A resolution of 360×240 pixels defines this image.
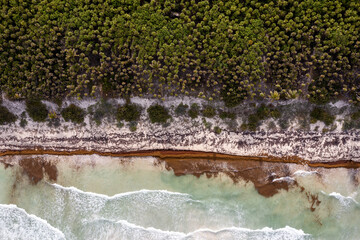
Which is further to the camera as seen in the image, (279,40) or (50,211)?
(50,211)

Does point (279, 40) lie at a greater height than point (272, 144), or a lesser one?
greater

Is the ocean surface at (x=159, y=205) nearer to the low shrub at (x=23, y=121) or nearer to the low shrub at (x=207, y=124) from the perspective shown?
the low shrub at (x=23, y=121)

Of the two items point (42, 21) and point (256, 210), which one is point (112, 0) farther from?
point (256, 210)

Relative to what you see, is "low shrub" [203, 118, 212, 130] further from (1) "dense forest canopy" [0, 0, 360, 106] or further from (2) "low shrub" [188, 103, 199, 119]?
(1) "dense forest canopy" [0, 0, 360, 106]

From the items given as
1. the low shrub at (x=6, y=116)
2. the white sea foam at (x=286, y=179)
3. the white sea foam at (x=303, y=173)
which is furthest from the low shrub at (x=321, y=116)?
the low shrub at (x=6, y=116)

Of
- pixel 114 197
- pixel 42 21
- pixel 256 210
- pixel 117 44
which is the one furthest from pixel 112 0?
pixel 256 210

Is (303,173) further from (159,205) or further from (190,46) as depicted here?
(190,46)

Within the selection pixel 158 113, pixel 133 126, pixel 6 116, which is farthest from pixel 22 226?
pixel 158 113
